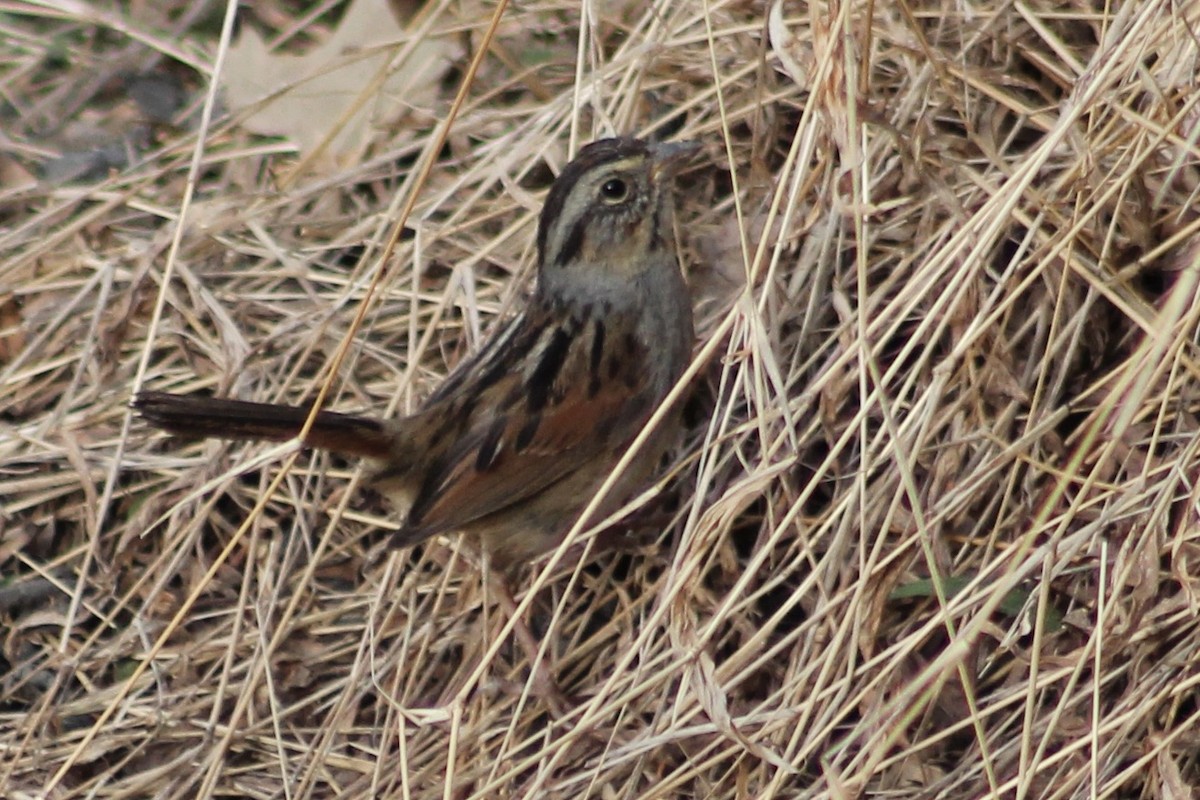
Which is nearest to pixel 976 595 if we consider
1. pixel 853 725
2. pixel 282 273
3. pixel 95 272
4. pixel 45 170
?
pixel 853 725

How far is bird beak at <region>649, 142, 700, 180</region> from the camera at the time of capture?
286 centimetres

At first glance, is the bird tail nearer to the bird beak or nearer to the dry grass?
the dry grass

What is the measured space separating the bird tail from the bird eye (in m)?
0.59

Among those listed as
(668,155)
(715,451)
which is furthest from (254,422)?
(668,155)

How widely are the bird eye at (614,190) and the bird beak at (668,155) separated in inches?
2.4

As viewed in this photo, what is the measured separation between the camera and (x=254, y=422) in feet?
8.11

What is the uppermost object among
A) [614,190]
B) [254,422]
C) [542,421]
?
[614,190]

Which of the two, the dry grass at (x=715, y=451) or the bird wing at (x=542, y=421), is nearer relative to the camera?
the dry grass at (x=715, y=451)

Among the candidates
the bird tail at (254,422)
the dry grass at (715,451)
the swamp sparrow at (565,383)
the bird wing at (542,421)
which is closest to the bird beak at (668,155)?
the swamp sparrow at (565,383)

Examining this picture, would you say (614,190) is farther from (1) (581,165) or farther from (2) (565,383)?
(2) (565,383)

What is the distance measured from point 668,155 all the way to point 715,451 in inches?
27.6

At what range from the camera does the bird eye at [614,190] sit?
9.40 ft

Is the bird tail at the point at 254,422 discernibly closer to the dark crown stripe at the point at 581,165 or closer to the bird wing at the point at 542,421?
the bird wing at the point at 542,421

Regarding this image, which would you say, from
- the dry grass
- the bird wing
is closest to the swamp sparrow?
the bird wing
